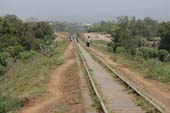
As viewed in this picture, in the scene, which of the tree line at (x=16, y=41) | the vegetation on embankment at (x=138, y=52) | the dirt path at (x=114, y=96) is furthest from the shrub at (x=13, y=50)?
the dirt path at (x=114, y=96)

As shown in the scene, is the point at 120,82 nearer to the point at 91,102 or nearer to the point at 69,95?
the point at 69,95

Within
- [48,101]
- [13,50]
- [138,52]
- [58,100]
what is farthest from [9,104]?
[13,50]

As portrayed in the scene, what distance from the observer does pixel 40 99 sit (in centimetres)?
1472

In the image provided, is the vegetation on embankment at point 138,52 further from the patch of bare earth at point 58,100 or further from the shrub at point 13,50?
the shrub at point 13,50

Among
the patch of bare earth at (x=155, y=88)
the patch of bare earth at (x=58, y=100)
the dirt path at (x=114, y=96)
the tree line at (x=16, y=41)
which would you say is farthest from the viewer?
the tree line at (x=16, y=41)

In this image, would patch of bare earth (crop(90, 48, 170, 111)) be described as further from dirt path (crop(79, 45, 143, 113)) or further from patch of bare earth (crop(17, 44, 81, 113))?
patch of bare earth (crop(17, 44, 81, 113))

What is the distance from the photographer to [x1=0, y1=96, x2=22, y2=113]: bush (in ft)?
41.8

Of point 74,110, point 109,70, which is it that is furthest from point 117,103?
point 109,70

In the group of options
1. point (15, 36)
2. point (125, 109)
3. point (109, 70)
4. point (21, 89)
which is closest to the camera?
point (125, 109)

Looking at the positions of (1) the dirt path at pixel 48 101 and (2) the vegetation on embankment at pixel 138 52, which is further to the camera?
(2) the vegetation on embankment at pixel 138 52

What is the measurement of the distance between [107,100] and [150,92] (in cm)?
259

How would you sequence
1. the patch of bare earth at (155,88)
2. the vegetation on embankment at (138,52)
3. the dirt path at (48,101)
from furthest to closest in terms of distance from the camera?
the vegetation on embankment at (138,52)
the patch of bare earth at (155,88)
the dirt path at (48,101)

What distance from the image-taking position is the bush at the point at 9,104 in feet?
41.8

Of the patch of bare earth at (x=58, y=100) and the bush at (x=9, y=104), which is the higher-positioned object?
the bush at (x=9, y=104)
